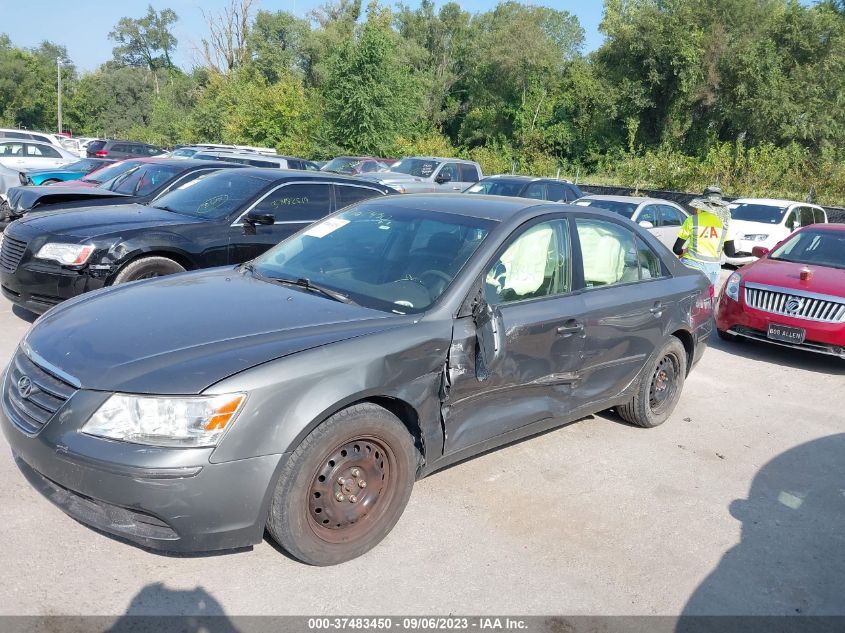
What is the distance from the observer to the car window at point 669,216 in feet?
47.2

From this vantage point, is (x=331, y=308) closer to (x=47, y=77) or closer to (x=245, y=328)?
(x=245, y=328)

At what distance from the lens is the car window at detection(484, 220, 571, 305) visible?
13.4 ft

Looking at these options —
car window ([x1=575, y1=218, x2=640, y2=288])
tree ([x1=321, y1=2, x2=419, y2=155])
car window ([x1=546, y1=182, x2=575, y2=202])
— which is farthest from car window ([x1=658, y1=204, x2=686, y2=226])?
tree ([x1=321, y1=2, x2=419, y2=155])

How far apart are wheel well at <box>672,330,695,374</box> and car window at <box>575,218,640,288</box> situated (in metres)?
0.75

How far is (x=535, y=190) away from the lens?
16141 mm

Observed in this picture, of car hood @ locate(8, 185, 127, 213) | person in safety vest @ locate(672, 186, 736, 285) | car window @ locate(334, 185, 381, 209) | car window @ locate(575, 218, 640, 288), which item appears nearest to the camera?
car window @ locate(575, 218, 640, 288)

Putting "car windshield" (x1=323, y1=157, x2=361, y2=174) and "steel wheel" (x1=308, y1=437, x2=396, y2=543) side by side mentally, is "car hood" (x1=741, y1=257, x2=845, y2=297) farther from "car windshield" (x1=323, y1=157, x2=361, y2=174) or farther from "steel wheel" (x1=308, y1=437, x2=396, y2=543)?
"car windshield" (x1=323, y1=157, x2=361, y2=174)

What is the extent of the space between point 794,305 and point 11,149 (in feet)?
66.1

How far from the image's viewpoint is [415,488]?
4.26 m

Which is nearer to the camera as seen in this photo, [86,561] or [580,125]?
[86,561]

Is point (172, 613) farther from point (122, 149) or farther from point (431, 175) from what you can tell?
point (122, 149)

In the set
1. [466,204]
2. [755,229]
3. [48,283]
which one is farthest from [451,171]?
[466,204]

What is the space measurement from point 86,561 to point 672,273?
14.4ft

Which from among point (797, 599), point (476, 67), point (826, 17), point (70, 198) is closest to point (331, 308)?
point (797, 599)
